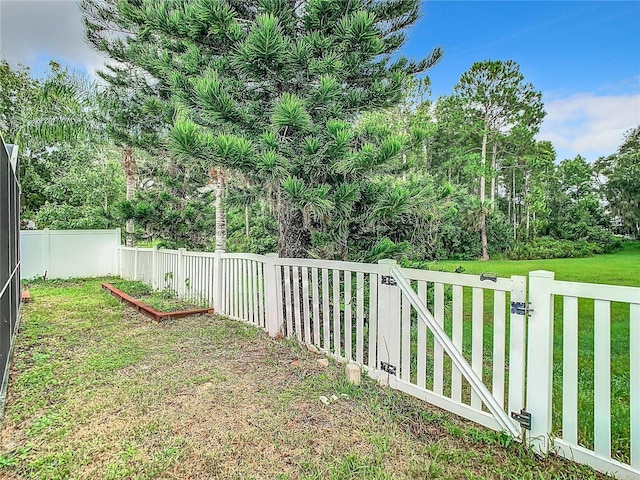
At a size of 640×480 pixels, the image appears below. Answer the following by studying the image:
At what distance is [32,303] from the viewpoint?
6.76m

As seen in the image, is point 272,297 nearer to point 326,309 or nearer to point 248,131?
point 326,309

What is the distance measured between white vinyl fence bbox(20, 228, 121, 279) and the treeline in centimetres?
178

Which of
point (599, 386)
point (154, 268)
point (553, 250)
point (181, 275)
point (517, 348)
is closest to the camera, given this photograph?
point (599, 386)

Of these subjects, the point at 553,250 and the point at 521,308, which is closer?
the point at 521,308

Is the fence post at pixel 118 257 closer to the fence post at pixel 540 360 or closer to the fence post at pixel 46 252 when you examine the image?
the fence post at pixel 46 252

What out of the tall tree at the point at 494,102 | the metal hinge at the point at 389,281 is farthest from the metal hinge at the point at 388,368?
the tall tree at the point at 494,102

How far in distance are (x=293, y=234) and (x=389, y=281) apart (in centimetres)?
199

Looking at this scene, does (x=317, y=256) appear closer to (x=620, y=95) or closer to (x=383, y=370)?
(x=383, y=370)

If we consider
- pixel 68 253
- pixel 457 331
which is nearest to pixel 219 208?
pixel 68 253

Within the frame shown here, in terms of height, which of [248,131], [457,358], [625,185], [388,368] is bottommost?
[388,368]

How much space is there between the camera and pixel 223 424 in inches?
94.8

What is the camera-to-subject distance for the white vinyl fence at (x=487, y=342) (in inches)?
74.3

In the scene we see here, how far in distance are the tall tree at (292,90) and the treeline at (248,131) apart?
0.02 metres

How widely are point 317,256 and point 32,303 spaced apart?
571cm
